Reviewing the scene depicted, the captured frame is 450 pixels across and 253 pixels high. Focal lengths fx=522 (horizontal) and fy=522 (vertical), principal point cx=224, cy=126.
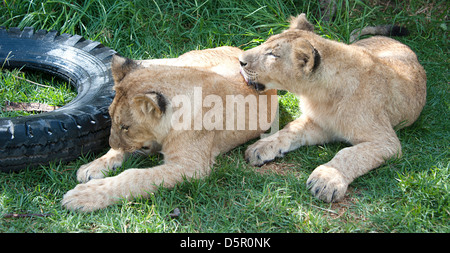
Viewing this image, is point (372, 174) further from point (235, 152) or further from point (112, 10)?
point (112, 10)

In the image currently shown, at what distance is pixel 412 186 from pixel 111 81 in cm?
330

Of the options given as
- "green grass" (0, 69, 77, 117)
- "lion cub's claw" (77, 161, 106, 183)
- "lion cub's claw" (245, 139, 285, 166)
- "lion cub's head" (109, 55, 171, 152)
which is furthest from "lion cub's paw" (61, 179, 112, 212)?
"green grass" (0, 69, 77, 117)

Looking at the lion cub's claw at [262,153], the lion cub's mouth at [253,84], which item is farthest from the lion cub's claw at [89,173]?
the lion cub's mouth at [253,84]

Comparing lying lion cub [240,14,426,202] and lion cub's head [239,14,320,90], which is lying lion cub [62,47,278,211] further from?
lying lion cub [240,14,426,202]

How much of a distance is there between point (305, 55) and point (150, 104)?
1.55m

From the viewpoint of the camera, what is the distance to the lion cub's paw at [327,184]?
459 cm

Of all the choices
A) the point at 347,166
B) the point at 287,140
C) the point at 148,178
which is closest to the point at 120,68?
the point at 148,178

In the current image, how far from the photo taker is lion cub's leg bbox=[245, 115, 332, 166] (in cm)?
529

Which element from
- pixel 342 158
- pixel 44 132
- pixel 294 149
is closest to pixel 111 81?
pixel 44 132

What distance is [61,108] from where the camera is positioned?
17.4 feet

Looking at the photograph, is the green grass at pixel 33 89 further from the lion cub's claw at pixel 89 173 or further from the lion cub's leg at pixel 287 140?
the lion cub's leg at pixel 287 140

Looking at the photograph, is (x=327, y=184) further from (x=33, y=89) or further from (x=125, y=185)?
(x=33, y=89)

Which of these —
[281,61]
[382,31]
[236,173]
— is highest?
[281,61]
